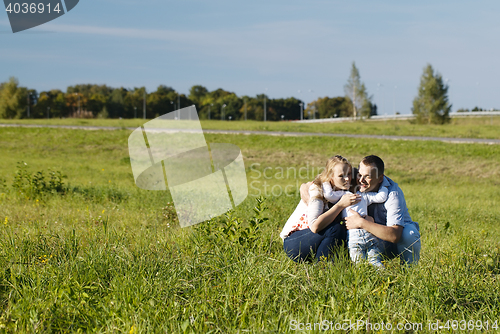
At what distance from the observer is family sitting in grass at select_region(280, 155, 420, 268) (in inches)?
146

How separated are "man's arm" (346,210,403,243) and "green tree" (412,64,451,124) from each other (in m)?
54.3

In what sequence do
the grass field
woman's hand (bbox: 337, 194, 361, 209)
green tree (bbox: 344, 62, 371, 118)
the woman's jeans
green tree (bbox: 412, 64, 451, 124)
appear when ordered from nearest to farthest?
1. the grass field
2. woman's hand (bbox: 337, 194, 361, 209)
3. the woman's jeans
4. green tree (bbox: 412, 64, 451, 124)
5. green tree (bbox: 344, 62, 371, 118)

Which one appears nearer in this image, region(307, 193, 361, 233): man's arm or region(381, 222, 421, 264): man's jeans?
region(307, 193, 361, 233): man's arm

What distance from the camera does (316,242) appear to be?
3.82 m

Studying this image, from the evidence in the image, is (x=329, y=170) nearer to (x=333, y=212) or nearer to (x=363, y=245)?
(x=333, y=212)

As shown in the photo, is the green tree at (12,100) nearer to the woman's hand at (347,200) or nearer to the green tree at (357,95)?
the green tree at (357,95)

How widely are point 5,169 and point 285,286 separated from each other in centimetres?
1603

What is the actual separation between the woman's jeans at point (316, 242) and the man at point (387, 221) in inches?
5.0

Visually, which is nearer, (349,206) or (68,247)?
(349,206)

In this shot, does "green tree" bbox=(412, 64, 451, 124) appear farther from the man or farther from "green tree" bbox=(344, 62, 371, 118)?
the man

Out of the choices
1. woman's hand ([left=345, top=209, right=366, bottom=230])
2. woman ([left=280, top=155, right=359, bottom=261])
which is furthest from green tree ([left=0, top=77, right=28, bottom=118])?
woman's hand ([left=345, top=209, right=366, bottom=230])

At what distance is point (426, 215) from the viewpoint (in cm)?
773

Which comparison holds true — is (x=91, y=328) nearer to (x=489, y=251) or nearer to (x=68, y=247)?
(x=68, y=247)

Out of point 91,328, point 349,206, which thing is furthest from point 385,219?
point 91,328
